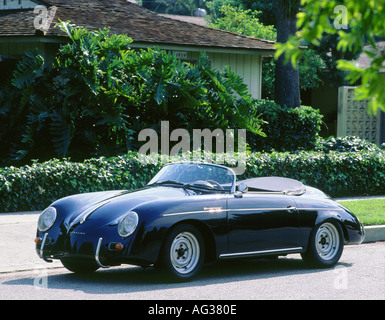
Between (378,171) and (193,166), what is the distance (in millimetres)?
8988

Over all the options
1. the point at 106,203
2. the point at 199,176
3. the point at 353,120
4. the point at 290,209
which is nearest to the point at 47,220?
the point at 106,203

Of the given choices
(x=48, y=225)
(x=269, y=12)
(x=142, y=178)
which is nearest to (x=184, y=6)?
(x=269, y=12)

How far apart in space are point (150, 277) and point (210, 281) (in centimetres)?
73

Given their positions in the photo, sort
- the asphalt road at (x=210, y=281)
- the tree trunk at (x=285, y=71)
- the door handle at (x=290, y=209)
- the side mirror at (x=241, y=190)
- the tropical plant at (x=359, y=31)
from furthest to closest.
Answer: the tree trunk at (x=285, y=71)
the door handle at (x=290, y=209)
the side mirror at (x=241, y=190)
the asphalt road at (x=210, y=281)
the tropical plant at (x=359, y=31)

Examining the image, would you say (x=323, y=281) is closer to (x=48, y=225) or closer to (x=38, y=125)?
(x=48, y=225)

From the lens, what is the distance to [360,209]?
13.3 metres

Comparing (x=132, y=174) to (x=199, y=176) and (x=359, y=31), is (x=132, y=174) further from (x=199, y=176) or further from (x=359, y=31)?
(x=359, y=31)

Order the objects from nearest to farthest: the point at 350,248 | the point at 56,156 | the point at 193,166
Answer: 1. the point at 193,166
2. the point at 350,248
3. the point at 56,156

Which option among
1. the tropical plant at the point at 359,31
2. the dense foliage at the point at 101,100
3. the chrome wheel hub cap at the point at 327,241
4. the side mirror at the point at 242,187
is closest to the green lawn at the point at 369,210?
the chrome wheel hub cap at the point at 327,241

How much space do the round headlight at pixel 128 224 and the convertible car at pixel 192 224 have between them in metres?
0.01

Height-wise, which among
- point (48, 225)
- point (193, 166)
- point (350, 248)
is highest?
point (193, 166)

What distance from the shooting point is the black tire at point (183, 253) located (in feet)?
24.8

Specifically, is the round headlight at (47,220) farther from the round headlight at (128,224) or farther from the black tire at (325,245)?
the black tire at (325,245)
